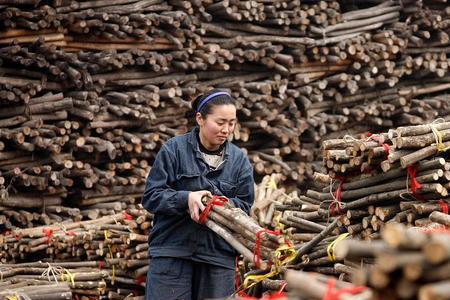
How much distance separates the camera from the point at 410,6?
13.1 meters

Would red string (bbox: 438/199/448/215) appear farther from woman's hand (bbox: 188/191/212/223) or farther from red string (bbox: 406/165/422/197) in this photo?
woman's hand (bbox: 188/191/212/223)

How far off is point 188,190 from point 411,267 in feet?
11.3

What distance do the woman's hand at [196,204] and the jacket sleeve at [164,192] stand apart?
0.21 feet

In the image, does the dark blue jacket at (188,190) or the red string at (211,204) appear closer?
the red string at (211,204)

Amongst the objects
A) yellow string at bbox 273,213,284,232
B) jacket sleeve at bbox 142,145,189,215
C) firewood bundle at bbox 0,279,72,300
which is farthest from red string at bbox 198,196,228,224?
yellow string at bbox 273,213,284,232

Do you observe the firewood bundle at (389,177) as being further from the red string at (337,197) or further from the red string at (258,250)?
the red string at (258,250)

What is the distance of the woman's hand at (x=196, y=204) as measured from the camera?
18.5 ft

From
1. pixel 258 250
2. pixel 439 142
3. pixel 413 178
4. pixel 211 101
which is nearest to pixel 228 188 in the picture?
pixel 211 101

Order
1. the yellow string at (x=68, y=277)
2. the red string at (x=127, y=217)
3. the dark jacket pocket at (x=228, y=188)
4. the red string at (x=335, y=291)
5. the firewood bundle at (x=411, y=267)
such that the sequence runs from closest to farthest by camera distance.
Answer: the firewood bundle at (x=411, y=267) < the red string at (x=335, y=291) < the dark jacket pocket at (x=228, y=188) < the yellow string at (x=68, y=277) < the red string at (x=127, y=217)

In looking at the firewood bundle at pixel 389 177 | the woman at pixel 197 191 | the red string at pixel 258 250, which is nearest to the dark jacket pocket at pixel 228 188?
the woman at pixel 197 191

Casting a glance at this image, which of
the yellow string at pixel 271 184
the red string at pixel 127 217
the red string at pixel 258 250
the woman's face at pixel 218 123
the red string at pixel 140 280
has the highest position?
the woman's face at pixel 218 123

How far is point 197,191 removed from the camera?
19.2ft

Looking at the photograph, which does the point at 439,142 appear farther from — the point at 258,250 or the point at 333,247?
the point at 258,250

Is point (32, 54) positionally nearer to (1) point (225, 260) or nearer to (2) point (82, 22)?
(2) point (82, 22)
